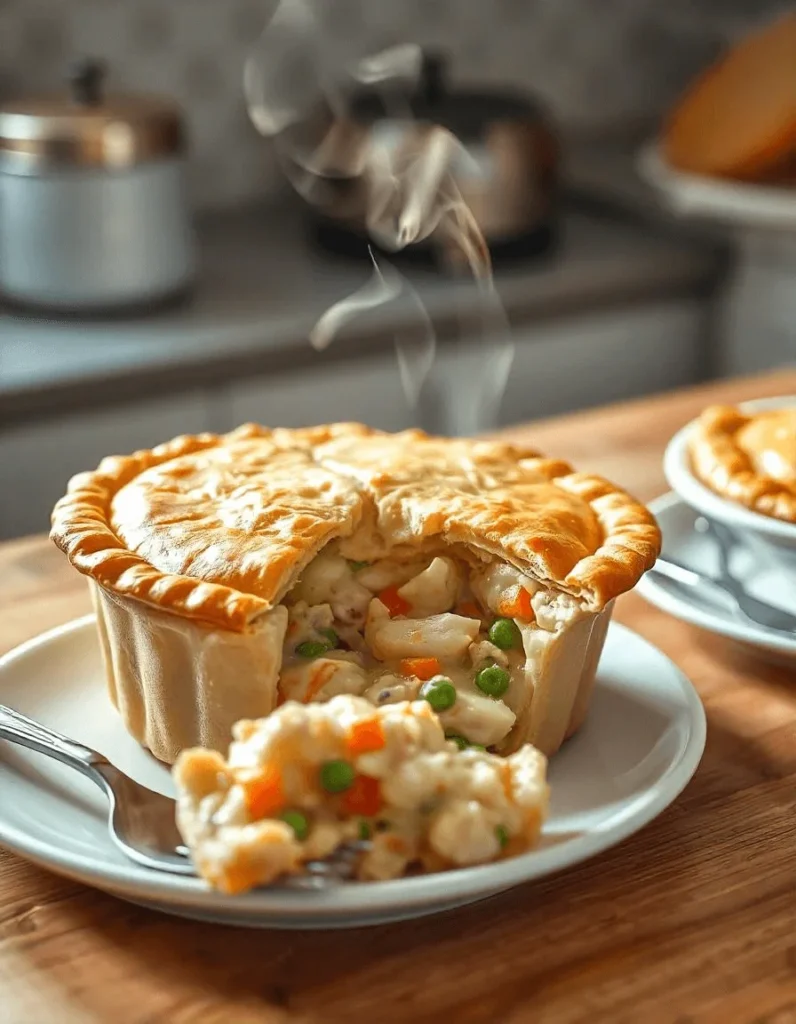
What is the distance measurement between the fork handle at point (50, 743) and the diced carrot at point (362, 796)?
23 cm

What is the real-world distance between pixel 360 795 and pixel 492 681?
0.89 feet

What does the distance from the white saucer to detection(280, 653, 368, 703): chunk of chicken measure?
14.9 inches

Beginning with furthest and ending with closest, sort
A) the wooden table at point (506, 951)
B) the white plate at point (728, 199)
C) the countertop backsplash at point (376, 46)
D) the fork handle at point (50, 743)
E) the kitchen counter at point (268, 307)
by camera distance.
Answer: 1. the countertop backsplash at point (376, 46)
2. the white plate at point (728, 199)
3. the kitchen counter at point (268, 307)
4. the fork handle at point (50, 743)
5. the wooden table at point (506, 951)

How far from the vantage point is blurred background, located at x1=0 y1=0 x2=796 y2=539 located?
2.49m

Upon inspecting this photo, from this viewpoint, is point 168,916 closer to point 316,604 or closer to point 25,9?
point 316,604

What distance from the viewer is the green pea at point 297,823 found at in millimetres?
887

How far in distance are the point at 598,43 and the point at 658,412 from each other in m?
2.06

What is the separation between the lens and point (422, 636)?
3.86 ft

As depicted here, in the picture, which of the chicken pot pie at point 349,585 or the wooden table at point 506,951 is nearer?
the wooden table at point 506,951

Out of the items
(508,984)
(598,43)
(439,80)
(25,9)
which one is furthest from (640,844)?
(598,43)

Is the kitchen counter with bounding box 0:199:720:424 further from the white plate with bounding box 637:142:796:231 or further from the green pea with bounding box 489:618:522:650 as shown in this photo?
the green pea with bounding box 489:618:522:650

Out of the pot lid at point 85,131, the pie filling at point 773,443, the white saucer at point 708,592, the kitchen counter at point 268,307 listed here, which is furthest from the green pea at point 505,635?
the pot lid at point 85,131

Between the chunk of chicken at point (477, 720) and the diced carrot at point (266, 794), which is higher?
the diced carrot at point (266, 794)

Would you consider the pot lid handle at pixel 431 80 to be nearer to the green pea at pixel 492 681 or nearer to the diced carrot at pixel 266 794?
the green pea at pixel 492 681
